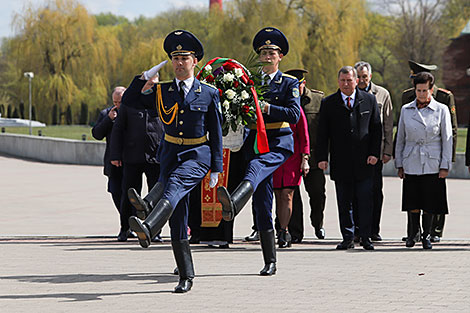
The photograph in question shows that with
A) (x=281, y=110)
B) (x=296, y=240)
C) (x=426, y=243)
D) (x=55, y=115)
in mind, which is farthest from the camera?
(x=55, y=115)

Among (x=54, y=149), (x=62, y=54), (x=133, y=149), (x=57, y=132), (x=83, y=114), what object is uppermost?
(x=62, y=54)

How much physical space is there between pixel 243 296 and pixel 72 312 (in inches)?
52.5

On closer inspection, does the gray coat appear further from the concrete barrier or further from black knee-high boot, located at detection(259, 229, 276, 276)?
the concrete barrier

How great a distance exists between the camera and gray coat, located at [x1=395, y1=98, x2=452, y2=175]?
10164mm

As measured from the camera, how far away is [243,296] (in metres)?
7.23

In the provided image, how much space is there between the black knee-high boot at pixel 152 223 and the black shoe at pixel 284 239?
3308 millimetres

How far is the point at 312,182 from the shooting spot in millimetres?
11547

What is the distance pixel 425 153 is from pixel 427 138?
164 millimetres

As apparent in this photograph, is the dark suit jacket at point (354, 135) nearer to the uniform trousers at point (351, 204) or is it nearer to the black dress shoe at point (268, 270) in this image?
the uniform trousers at point (351, 204)

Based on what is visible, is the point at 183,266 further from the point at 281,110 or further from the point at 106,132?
the point at 106,132

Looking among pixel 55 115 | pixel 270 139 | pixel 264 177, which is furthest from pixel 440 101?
pixel 55 115

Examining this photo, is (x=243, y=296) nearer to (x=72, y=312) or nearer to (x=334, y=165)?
(x=72, y=312)

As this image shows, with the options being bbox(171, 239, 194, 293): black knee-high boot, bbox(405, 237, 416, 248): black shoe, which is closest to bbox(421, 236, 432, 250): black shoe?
bbox(405, 237, 416, 248): black shoe

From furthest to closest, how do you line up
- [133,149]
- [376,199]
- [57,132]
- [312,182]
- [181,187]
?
[57,132] → [312,182] → [376,199] → [133,149] → [181,187]
